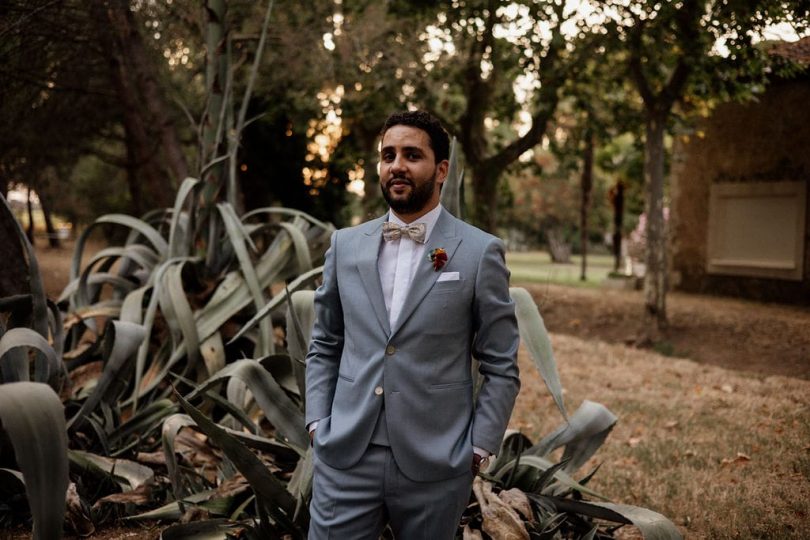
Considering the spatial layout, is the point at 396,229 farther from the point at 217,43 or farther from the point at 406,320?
the point at 217,43

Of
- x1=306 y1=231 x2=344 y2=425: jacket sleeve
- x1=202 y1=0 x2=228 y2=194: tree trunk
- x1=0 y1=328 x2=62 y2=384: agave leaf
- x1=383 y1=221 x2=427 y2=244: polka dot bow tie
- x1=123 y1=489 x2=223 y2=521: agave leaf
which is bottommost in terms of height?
x1=123 y1=489 x2=223 y2=521: agave leaf

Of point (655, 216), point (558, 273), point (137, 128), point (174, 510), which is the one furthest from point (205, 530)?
point (558, 273)

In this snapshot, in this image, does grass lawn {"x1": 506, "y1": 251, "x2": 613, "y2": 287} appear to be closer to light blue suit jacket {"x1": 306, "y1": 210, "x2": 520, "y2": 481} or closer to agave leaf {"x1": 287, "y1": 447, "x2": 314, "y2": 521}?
agave leaf {"x1": 287, "y1": 447, "x2": 314, "y2": 521}

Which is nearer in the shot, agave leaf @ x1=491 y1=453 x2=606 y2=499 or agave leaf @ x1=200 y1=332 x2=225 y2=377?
agave leaf @ x1=491 y1=453 x2=606 y2=499

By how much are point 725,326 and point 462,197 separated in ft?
21.9

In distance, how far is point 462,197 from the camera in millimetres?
3438

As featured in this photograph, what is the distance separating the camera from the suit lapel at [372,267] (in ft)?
6.48

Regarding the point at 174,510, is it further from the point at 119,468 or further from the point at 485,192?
the point at 485,192

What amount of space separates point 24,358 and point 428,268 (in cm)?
191

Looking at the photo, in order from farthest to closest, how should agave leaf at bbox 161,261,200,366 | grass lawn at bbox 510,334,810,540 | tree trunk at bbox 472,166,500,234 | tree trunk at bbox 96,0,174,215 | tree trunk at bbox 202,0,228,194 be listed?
tree trunk at bbox 472,166,500,234
tree trunk at bbox 96,0,174,215
tree trunk at bbox 202,0,228,194
agave leaf at bbox 161,261,200,366
grass lawn at bbox 510,334,810,540

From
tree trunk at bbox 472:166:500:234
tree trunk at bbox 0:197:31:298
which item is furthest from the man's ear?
tree trunk at bbox 472:166:500:234

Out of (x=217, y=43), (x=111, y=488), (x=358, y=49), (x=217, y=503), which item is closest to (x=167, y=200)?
(x=358, y=49)

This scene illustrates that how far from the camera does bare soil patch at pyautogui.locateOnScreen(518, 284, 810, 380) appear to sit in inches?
270

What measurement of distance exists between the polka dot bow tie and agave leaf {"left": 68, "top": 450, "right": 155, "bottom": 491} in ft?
5.77
